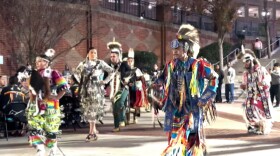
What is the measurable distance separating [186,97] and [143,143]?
3.55 meters

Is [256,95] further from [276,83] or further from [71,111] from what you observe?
[276,83]

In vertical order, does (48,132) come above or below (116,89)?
below

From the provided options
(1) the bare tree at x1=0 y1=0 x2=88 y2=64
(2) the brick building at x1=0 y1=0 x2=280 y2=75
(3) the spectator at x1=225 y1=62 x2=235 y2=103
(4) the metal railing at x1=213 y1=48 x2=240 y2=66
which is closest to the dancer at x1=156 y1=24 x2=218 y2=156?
(1) the bare tree at x1=0 y1=0 x2=88 y2=64

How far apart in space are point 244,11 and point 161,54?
3373cm

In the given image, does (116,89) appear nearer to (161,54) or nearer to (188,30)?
(188,30)

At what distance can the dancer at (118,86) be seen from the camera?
441 inches

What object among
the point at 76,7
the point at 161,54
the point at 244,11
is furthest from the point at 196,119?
the point at 244,11

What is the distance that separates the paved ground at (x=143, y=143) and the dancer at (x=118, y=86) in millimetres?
436

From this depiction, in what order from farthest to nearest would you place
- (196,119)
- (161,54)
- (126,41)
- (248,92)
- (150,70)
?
(161,54)
(126,41)
(150,70)
(248,92)
(196,119)

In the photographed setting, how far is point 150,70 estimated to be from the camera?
25906 mm

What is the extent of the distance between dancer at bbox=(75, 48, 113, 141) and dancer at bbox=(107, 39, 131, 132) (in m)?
1.33

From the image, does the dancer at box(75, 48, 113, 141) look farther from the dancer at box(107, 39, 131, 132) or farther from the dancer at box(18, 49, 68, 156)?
the dancer at box(18, 49, 68, 156)

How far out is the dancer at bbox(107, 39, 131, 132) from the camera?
1121 centimetres

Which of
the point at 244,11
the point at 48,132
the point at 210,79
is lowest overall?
the point at 48,132
